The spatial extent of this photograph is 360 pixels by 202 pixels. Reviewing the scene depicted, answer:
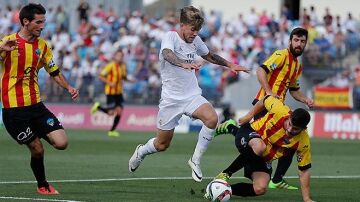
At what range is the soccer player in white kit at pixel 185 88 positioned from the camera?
1432 centimetres

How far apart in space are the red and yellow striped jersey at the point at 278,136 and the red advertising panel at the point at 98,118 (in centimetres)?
2132

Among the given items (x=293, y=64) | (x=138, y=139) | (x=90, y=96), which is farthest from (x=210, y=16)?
(x=293, y=64)

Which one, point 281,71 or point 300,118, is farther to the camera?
point 281,71

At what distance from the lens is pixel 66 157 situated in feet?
67.8

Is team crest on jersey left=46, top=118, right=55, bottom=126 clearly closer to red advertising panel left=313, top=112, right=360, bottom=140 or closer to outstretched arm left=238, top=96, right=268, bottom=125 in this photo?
outstretched arm left=238, top=96, right=268, bottom=125

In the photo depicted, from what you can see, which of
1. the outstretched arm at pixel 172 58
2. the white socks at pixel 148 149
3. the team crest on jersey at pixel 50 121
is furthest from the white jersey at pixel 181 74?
the team crest on jersey at pixel 50 121

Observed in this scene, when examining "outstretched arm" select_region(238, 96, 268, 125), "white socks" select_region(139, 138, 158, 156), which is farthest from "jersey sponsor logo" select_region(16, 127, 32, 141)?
"outstretched arm" select_region(238, 96, 268, 125)

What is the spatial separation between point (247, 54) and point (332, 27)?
2994mm

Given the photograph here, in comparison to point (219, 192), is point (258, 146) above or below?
above

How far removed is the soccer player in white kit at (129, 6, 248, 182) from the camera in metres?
14.3

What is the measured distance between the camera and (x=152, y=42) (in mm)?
36438

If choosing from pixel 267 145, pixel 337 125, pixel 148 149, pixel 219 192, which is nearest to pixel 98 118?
pixel 337 125

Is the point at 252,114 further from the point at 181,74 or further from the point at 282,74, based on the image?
the point at 282,74

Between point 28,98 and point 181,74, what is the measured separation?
7.91 feet
